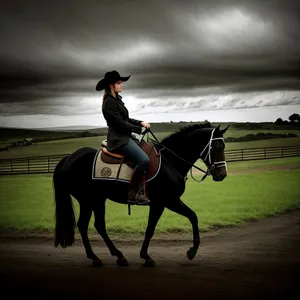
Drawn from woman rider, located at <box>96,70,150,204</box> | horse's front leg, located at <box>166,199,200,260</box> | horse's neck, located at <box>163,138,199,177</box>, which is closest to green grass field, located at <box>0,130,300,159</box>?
horse's neck, located at <box>163,138,199,177</box>

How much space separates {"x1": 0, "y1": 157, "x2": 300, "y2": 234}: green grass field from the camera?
735 cm

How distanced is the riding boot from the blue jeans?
9 centimetres

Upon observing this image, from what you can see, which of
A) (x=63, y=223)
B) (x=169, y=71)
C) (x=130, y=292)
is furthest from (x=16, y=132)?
(x=130, y=292)

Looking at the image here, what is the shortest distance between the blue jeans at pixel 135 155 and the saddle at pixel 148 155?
8 centimetres

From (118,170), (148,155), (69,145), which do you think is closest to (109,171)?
(118,170)

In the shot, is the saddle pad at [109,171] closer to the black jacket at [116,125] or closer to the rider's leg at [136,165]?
the rider's leg at [136,165]

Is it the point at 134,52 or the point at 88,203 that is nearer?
the point at 88,203

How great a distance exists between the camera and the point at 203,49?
9023mm

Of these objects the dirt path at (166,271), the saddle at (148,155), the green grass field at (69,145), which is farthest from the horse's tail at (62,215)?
the green grass field at (69,145)

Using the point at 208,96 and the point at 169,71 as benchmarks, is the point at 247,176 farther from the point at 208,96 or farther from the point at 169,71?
the point at 169,71

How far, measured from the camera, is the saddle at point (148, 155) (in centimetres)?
463

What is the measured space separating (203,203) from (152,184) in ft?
15.0

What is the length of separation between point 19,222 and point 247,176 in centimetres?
759

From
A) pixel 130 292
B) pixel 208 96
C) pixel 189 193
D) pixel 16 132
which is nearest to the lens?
pixel 130 292
